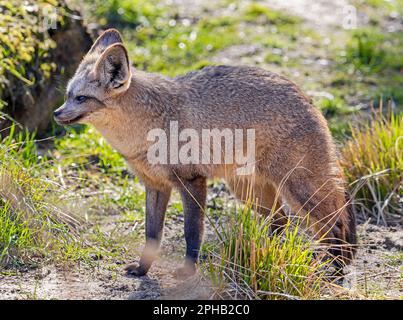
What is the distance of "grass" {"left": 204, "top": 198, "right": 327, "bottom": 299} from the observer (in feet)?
18.3

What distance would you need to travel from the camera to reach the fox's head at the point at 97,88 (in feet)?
20.5

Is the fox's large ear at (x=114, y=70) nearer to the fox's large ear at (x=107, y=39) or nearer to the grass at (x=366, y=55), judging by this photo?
the fox's large ear at (x=107, y=39)

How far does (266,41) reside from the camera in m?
11.2

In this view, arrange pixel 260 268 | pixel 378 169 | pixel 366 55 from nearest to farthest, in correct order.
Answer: pixel 260 268
pixel 378 169
pixel 366 55

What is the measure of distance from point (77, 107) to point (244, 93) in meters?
1.45

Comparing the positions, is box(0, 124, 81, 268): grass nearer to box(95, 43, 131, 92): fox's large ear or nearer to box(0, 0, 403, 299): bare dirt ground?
box(0, 0, 403, 299): bare dirt ground

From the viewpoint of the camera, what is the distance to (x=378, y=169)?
7.79m

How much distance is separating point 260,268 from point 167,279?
107 centimetres

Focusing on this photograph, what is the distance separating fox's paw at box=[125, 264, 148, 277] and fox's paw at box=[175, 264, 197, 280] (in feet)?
0.90

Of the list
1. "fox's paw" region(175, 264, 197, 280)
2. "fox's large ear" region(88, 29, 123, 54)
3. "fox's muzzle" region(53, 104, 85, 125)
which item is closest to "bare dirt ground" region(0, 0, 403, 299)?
"fox's paw" region(175, 264, 197, 280)

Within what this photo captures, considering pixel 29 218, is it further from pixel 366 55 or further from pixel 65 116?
Answer: pixel 366 55

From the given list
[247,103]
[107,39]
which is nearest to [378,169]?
[247,103]

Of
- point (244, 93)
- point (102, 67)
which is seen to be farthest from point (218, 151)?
point (102, 67)

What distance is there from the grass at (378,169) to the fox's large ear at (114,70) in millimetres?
2585
